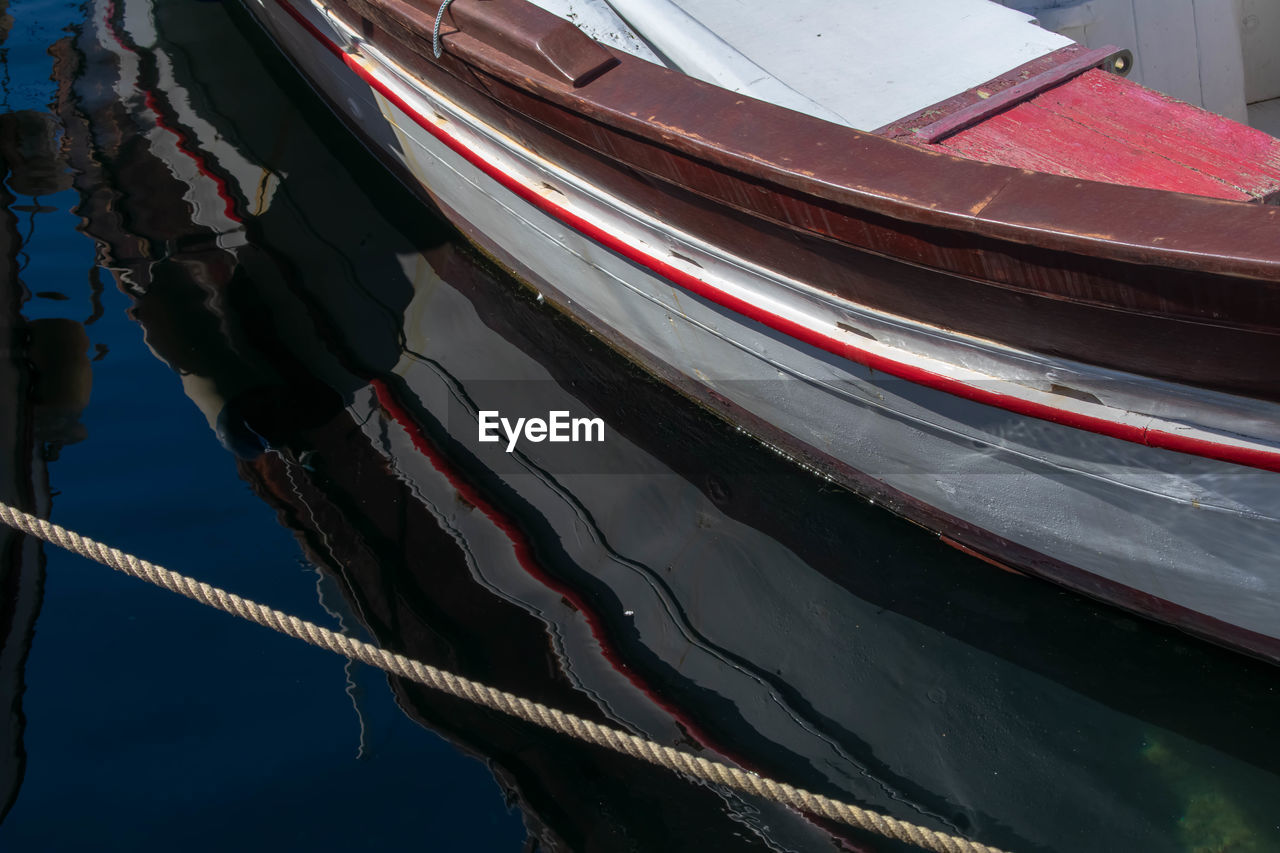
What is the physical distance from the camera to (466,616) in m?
2.58

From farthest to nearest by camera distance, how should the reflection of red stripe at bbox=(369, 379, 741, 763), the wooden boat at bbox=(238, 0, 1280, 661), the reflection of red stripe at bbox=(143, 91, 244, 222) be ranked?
the reflection of red stripe at bbox=(143, 91, 244, 222) < the reflection of red stripe at bbox=(369, 379, 741, 763) < the wooden boat at bbox=(238, 0, 1280, 661)

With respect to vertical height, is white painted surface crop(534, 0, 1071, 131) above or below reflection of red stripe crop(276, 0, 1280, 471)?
above

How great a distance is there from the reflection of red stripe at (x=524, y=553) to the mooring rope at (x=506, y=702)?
1.28 ft

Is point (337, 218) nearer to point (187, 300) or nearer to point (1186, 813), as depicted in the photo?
point (187, 300)

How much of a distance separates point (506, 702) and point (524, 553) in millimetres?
834

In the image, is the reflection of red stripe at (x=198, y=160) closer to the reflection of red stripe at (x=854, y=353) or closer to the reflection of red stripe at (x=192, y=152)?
the reflection of red stripe at (x=192, y=152)

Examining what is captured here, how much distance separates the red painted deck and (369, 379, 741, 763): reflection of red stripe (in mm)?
1427

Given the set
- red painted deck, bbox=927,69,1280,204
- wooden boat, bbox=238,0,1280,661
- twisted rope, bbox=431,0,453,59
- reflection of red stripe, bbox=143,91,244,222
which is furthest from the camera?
reflection of red stripe, bbox=143,91,244,222

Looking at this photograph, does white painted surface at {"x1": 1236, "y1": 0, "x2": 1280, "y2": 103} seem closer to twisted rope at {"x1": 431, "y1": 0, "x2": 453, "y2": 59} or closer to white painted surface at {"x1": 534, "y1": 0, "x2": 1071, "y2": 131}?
white painted surface at {"x1": 534, "y1": 0, "x2": 1071, "y2": 131}

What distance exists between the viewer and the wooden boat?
1750 millimetres

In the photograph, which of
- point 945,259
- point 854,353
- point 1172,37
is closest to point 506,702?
point 854,353

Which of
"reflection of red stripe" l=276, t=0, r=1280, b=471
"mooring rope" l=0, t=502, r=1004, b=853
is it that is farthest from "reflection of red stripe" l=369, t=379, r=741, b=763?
"reflection of red stripe" l=276, t=0, r=1280, b=471

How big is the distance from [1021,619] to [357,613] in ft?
5.56

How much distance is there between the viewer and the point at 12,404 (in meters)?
3.19
